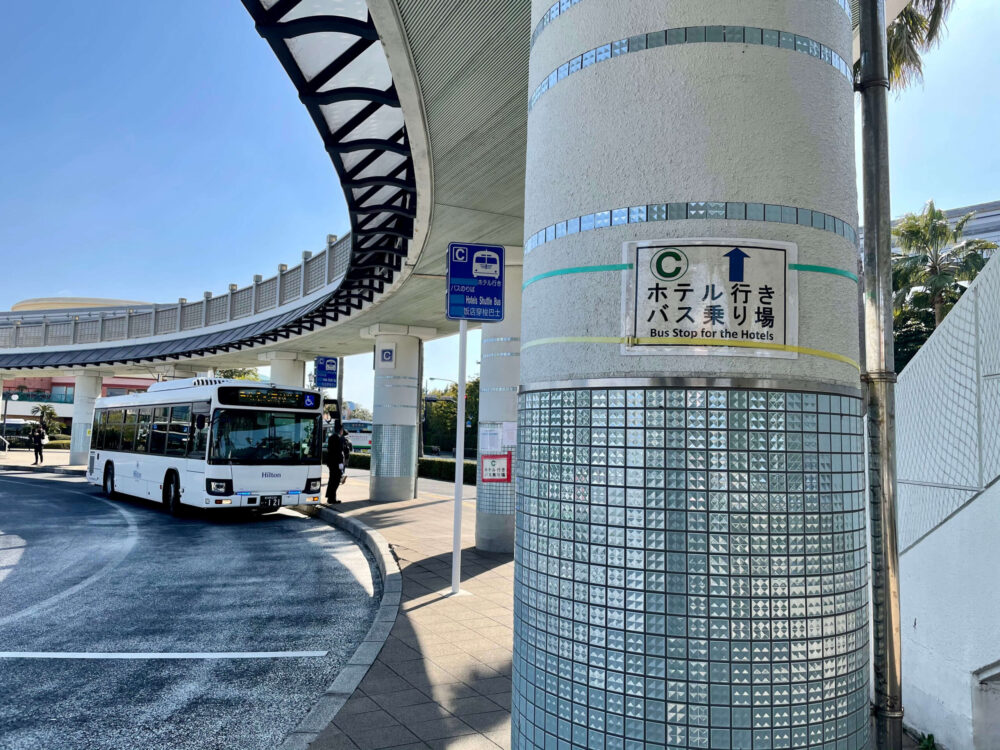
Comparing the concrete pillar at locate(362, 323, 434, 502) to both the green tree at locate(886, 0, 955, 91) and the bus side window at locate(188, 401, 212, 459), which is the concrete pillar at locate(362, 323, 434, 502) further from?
the green tree at locate(886, 0, 955, 91)

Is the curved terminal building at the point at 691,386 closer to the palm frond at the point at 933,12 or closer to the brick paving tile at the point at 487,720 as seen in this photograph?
the brick paving tile at the point at 487,720

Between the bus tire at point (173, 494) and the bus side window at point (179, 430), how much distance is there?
0.55m

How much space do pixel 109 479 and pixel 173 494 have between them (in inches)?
232

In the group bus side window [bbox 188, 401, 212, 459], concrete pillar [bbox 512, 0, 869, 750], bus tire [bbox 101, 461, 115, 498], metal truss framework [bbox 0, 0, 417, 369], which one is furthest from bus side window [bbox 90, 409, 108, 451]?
concrete pillar [bbox 512, 0, 869, 750]

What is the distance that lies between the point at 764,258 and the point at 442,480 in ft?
96.3

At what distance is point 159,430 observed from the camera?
17.2 meters

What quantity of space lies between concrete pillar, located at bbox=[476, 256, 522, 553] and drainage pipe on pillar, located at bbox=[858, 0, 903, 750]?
287 inches

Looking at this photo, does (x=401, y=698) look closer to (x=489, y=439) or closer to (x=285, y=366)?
(x=489, y=439)

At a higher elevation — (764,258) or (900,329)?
(900,329)

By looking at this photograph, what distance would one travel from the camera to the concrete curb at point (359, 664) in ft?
14.6

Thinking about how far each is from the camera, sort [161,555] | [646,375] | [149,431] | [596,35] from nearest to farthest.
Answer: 1. [646,375]
2. [596,35]
3. [161,555]
4. [149,431]

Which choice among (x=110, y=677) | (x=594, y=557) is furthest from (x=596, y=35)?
(x=110, y=677)

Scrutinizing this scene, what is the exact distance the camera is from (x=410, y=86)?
23.0 feet

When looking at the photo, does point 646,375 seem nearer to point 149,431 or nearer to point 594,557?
point 594,557
